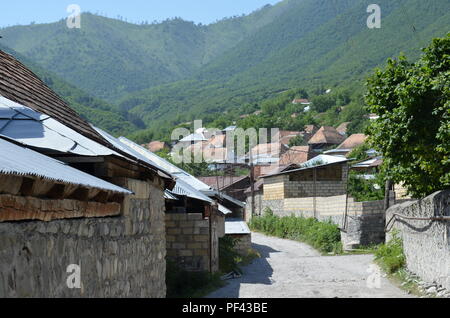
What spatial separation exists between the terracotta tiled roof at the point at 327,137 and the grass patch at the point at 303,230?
135ft

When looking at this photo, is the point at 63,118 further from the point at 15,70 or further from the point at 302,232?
the point at 302,232

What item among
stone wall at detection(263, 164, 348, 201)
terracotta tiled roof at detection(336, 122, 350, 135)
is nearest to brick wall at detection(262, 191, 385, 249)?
stone wall at detection(263, 164, 348, 201)

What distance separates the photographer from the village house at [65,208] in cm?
357

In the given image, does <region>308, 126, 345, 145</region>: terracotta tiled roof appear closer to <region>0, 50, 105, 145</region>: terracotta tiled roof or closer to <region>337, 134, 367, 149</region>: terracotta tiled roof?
<region>337, 134, 367, 149</region>: terracotta tiled roof

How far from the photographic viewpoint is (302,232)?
3028cm

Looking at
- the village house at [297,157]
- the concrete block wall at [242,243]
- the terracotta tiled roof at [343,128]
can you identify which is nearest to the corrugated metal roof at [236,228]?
the concrete block wall at [242,243]

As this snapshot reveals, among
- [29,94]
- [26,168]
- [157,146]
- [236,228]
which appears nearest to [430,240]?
[29,94]

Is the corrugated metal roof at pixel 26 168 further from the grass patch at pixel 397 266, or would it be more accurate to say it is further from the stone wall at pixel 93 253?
the grass patch at pixel 397 266

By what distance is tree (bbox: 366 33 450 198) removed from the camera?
40.7ft

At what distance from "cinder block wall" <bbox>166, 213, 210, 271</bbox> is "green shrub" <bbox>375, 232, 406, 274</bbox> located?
5.02 m

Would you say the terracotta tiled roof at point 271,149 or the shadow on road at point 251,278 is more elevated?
the terracotta tiled roof at point 271,149
